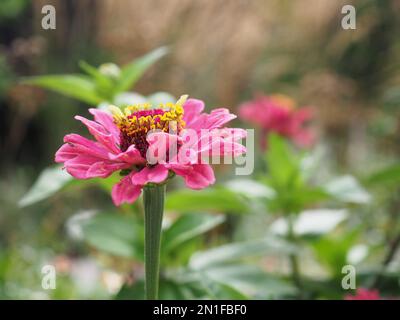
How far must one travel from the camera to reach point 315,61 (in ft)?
6.98

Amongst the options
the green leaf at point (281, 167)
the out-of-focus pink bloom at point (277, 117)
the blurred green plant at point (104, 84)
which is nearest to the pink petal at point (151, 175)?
the blurred green plant at point (104, 84)

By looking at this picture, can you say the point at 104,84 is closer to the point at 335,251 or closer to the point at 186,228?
the point at 186,228

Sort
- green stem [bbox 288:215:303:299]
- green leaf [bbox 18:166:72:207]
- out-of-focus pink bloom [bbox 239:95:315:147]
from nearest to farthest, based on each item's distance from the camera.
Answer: green leaf [bbox 18:166:72:207] → green stem [bbox 288:215:303:299] → out-of-focus pink bloom [bbox 239:95:315:147]

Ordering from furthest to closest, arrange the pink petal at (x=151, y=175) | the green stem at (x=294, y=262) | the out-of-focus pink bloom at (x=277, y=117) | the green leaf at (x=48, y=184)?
1. the out-of-focus pink bloom at (x=277, y=117)
2. the green stem at (x=294, y=262)
3. the green leaf at (x=48, y=184)
4. the pink petal at (x=151, y=175)

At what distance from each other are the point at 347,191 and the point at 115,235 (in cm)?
26

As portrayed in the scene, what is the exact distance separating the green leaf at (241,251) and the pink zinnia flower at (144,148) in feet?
0.76

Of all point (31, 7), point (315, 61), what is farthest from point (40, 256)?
point (315, 61)

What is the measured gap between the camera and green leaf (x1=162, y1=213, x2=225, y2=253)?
0.51 meters

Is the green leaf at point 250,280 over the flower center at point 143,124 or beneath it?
beneath

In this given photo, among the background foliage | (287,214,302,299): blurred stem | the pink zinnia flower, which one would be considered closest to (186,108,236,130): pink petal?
the pink zinnia flower

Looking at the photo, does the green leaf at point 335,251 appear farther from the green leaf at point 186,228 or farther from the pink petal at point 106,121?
the pink petal at point 106,121

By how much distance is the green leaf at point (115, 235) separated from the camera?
53 centimetres

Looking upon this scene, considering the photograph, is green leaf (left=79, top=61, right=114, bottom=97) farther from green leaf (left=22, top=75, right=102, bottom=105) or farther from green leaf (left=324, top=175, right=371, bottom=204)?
green leaf (left=324, top=175, right=371, bottom=204)

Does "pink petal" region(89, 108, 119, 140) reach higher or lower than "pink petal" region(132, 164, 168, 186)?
higher
